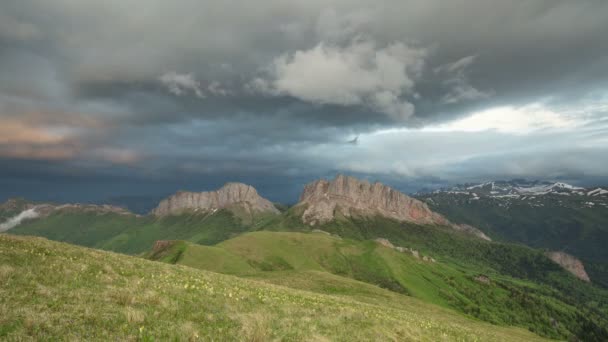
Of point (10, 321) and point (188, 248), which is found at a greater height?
point (10, 321)

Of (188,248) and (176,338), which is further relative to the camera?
(188,248)

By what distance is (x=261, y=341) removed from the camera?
13289 millimetres

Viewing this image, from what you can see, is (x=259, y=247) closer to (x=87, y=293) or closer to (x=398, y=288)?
(x=398, y=288)

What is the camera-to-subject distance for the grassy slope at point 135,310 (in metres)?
11.5

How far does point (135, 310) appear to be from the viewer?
44.9 ft

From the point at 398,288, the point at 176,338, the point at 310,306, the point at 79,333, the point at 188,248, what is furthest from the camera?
the point at 398,288

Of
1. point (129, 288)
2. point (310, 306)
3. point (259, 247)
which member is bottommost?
point (259, 247)

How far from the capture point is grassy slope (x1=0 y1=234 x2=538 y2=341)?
1148 centimetres

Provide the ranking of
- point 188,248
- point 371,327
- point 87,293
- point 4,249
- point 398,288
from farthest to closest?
1. point 398,288
2. point 188,248
3. point 4,249
4. point 371,327
5. point 87,293

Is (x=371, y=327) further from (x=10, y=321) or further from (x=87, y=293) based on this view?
(x=10, y=321)

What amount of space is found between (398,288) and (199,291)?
187684mm

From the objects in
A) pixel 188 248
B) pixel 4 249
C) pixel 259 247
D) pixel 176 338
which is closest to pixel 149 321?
pixel 176 338

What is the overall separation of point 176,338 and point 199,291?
8.82m

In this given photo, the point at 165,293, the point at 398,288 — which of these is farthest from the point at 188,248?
the point at 165,293
